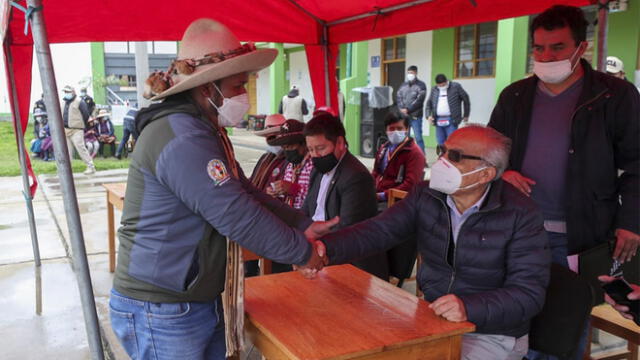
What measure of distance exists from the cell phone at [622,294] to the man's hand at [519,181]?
489 millimetres

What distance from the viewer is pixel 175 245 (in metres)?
1.55

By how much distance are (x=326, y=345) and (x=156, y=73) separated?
101 cm

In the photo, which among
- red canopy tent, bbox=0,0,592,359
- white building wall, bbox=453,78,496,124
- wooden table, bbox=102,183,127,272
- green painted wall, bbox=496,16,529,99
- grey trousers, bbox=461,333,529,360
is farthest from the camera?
white building wall, bbox=453,78,496,124

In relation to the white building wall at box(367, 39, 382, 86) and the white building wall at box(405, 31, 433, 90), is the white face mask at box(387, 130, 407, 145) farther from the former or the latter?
the white building wall at box(367, 39, 382, 86)

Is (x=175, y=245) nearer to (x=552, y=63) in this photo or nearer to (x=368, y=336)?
(x=368, y=336)

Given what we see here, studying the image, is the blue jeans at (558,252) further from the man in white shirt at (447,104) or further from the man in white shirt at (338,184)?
the man in white shirt at (447,104)

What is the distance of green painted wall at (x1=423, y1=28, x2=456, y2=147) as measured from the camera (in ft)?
43.1

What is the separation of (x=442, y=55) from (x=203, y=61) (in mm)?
12615

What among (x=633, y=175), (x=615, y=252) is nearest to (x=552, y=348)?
(x=615, y=252)

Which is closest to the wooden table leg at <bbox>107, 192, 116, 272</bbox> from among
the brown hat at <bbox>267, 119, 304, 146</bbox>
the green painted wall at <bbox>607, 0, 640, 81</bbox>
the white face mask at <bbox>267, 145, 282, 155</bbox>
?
the white face mask at <bbox>267, 145, 282, 155</bbox>

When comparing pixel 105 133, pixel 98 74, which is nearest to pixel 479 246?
pixel 105 133

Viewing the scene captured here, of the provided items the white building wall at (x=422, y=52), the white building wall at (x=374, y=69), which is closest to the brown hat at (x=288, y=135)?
the white building wall at (x=422, y=52)

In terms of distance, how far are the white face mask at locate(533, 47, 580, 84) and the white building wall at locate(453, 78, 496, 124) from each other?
1017cm

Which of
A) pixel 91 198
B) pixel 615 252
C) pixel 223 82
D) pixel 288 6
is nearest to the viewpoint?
pixel 223 82
